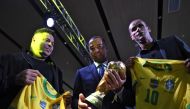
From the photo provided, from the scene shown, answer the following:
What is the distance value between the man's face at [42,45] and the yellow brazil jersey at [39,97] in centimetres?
30

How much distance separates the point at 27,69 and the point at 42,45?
447 millimetres

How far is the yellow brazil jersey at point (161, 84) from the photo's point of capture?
5.48ft

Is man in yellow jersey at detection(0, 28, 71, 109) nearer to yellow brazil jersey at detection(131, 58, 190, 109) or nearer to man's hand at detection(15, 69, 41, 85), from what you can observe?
man's hand at detection(15, 69, 41, 85)

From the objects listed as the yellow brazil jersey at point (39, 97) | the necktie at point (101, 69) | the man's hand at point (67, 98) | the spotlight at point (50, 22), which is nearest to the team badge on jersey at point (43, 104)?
the yellow brazil jersey at point (39, 97)

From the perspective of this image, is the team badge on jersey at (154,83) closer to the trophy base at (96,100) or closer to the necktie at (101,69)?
the trophy base at (96,100)

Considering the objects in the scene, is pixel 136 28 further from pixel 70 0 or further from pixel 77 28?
pixel 77 28

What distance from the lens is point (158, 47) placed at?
213 cm

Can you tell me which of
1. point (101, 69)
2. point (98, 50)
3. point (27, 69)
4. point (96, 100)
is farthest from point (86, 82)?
point (96, 100)

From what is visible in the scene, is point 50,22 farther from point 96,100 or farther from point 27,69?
point 96,100

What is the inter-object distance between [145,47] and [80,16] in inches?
123

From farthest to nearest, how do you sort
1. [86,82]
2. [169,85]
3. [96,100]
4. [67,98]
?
[86,82] → [67,98] → [169,85] → [96,100]

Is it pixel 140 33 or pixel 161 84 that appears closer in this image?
pixel 161 84

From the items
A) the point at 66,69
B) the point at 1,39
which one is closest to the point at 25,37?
the point at 1,39

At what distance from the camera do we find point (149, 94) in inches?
67.8
